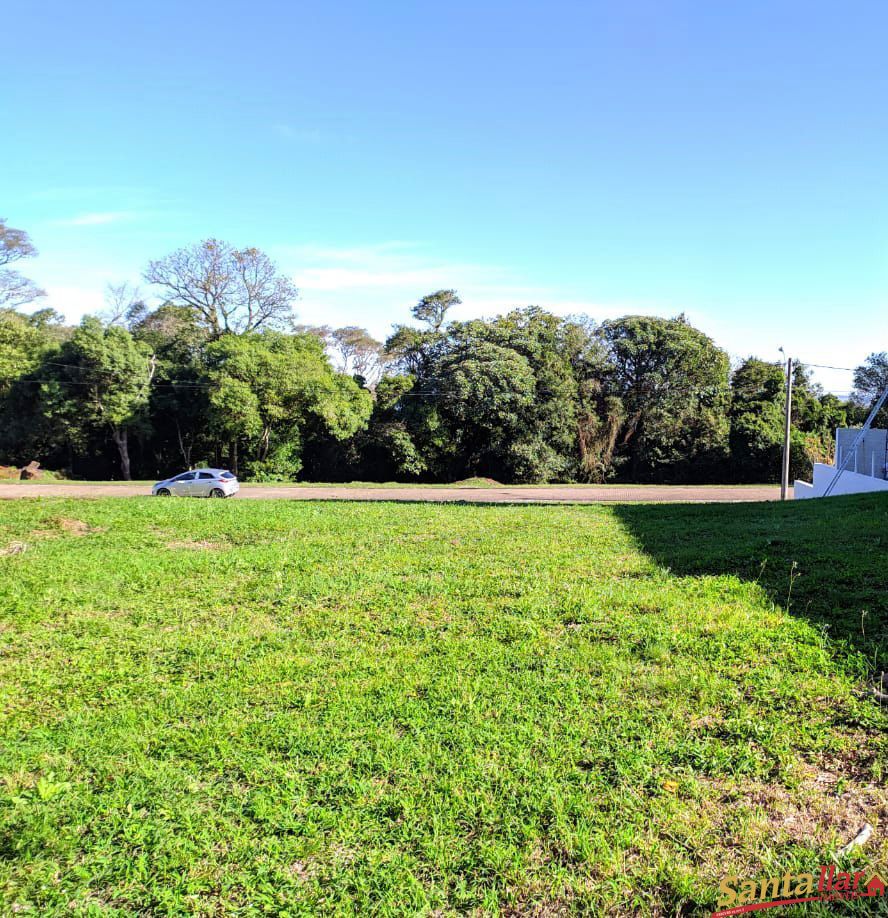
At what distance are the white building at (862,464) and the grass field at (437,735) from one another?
11.4 meters

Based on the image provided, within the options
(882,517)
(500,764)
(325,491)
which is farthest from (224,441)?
(500,764)

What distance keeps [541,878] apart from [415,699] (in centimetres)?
141

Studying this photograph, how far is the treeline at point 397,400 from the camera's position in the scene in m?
26.5

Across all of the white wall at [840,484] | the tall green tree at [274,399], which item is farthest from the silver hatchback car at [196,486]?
the white wall at [840,484]

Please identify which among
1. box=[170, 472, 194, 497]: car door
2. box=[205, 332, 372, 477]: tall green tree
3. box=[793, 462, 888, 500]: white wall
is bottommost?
box=[170, 472, 194, 497]: car door

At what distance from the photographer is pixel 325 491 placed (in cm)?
2230

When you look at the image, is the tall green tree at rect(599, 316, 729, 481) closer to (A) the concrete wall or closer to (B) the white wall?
(B) the white wall

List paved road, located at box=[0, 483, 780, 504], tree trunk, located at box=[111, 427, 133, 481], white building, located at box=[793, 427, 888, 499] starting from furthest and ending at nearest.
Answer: tree trunk, located at box=[111, 427, 133, 481] → paved road, located at box=[0, 483, 780, 504] → white building, located at box=[793, 427, 888, 499]

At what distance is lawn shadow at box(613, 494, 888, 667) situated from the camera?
4602mm

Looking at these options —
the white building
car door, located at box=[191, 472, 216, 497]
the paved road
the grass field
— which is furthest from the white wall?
car door, located at box=[191, 472, 216, 497]

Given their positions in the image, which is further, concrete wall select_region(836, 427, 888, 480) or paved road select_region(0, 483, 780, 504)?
paved road select_region(0, 483, 780, 504)

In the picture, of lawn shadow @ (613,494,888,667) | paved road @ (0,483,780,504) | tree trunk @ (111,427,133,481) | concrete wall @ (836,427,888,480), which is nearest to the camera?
lawn shadow @ (613,494,888,667)

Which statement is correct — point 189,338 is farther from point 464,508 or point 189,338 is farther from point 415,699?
point 415,699

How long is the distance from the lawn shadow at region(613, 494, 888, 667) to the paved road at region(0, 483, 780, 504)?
31.4ft
